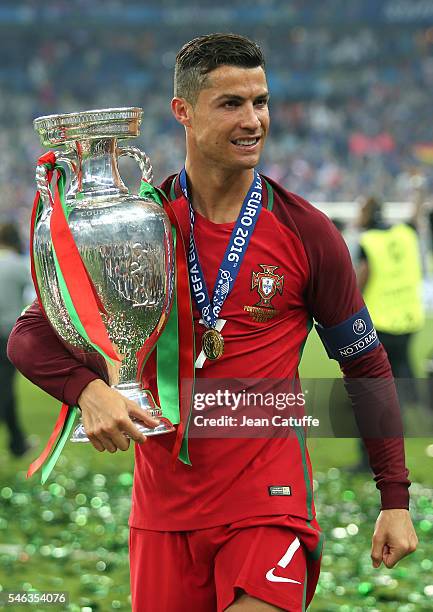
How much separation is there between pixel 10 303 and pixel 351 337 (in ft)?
20.3

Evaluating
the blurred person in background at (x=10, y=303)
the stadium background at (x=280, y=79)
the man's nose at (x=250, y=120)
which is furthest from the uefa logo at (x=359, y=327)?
the stadium background at (x=280, y=79)

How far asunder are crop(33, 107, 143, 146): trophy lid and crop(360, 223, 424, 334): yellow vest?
548 centimetres

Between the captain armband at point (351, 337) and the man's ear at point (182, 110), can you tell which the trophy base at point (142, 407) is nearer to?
the captain armband at point (351, 337)

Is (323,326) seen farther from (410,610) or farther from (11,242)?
(11,242)

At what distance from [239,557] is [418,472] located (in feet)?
18.4

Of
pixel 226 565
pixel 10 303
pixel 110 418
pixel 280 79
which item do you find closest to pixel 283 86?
pixel 280 79

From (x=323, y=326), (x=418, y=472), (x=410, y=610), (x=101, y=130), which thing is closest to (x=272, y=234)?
(x=323, y=326)

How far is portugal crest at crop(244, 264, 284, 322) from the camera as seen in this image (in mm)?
2754

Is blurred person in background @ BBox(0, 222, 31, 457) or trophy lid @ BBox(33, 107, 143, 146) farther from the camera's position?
blurred person in background @ BBox(0, 222, 31, 457)

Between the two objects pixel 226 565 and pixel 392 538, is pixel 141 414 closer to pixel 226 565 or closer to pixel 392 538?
pixel 226 565

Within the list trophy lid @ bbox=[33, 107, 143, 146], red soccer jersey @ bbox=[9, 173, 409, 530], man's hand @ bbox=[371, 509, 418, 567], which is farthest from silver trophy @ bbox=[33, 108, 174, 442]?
man's hand @ bbox=[371, 509, 418, 567]

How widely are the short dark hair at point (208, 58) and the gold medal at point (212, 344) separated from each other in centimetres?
56

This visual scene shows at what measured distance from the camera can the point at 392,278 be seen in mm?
8211

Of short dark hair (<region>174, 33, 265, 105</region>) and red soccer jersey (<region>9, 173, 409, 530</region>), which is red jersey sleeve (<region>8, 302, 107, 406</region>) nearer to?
red soccer jersey (<region>9, 173, 409, 530</region>)
